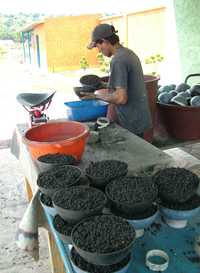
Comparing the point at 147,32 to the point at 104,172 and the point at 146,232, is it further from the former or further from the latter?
the point at 146,232

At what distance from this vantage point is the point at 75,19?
1196 cm

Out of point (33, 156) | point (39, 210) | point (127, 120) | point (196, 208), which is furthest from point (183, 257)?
point (127, 120)

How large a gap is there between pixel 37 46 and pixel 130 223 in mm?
13903

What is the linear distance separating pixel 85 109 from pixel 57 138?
42cm

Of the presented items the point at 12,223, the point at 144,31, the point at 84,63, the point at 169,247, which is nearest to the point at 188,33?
the point at 12,223

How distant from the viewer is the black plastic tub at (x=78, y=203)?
85 centimetres

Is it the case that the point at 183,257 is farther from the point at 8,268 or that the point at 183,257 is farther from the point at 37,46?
the point at 37,46

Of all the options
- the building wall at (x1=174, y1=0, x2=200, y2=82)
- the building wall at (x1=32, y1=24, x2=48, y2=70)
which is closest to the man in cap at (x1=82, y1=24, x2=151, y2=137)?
the building wall at (x1=174, y1=0, x2=200, y2=82)

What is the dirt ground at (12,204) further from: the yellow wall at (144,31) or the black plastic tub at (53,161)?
the yellow wall at (144,31)

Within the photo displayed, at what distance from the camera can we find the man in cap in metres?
1.92

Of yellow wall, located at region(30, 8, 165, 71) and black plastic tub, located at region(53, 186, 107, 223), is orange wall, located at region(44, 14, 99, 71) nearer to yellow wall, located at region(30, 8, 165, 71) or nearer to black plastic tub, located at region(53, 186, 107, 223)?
yellow wall, located at region(30, 8, 165, 71)

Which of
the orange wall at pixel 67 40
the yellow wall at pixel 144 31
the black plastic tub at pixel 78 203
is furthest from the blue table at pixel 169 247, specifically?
the orange wall at pixel 67 40

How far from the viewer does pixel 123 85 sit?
6.29ft

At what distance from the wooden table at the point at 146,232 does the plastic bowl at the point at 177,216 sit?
0.06 ft
